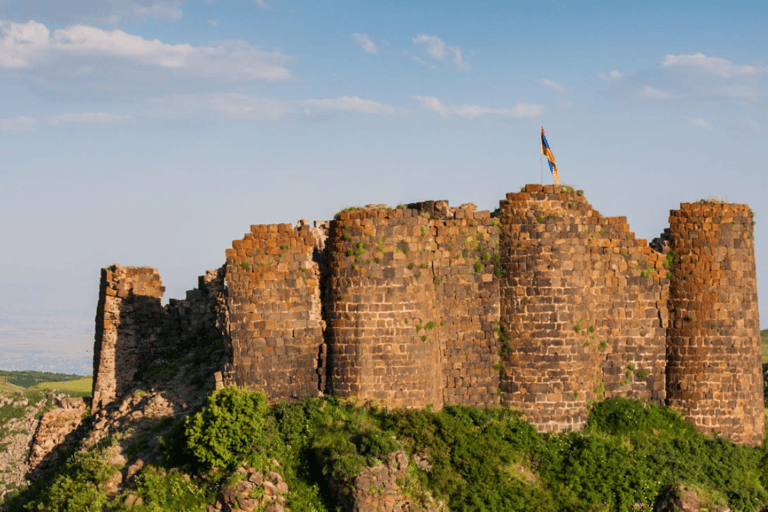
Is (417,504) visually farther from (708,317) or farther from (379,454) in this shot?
(708,317)

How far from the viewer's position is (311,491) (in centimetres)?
2750

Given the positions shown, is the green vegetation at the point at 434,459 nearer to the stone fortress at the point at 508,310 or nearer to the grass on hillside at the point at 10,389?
the stone fortress at the point at 508,310

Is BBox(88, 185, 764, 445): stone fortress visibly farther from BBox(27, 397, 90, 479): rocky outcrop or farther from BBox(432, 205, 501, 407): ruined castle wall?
BBox(27, 397, 90, 479): rocky outcrop

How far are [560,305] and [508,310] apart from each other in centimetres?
156

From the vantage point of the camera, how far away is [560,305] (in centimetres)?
3012

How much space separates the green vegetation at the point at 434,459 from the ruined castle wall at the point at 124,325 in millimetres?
5040

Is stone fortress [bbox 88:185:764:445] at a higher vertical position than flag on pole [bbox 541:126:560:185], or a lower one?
lower

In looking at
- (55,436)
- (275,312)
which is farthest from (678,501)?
(55,436)

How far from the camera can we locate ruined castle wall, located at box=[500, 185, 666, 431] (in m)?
30.1

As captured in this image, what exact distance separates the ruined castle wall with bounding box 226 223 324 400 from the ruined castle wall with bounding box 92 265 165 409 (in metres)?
7.41

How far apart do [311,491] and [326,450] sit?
120 centimetres

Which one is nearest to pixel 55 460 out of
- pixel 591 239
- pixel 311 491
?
pixel 311 491

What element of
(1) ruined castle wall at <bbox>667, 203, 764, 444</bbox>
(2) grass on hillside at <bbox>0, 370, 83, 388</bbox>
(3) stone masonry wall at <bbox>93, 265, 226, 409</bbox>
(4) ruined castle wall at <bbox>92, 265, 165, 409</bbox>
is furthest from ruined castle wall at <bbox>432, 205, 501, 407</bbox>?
(2) grass on hillside at <bbox>0, 370, 83, 388</bbox>

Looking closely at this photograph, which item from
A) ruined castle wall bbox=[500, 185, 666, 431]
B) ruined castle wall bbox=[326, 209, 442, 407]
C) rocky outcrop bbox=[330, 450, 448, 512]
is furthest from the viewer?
ruined castle wall bbox=[500, 185, 666, 431]
